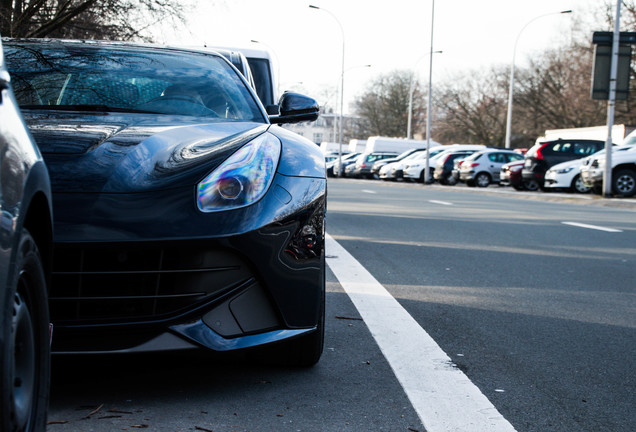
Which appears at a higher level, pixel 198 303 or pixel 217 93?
pixel 217 93

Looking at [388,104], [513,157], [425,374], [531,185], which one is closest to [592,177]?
[531,185]

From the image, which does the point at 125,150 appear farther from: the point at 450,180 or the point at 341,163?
the point at 341,163

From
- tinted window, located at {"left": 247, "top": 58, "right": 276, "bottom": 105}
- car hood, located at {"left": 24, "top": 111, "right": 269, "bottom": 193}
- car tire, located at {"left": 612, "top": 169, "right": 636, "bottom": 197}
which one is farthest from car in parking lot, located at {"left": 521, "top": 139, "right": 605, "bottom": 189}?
car hood, located at {"left": 24, "top": 111, "right": 269, "bottom": 193}

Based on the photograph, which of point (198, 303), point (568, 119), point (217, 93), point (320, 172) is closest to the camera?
point (198, 303)

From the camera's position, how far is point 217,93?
4.63 meters

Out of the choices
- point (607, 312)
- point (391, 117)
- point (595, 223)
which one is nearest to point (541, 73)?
point (391, 117)

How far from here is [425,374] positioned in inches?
144

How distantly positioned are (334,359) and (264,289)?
0.83m

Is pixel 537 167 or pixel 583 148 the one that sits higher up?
pixel 583 148

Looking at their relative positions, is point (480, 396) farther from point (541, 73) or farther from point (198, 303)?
point (541, 73)

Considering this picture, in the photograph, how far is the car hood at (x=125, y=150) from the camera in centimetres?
312

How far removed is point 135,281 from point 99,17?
668 inches

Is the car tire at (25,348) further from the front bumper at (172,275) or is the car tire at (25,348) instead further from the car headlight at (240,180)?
the car headlight at (240,180)

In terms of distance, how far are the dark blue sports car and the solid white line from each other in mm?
463
